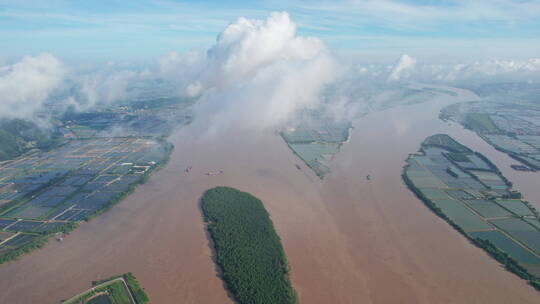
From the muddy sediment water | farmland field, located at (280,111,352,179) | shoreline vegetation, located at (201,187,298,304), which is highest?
shoreline vegetation, located at (201,187,298,304)

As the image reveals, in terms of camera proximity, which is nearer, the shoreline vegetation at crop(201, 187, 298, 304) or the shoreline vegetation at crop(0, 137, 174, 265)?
the shoreline vegetation at crop(201, 187, 298, 304)

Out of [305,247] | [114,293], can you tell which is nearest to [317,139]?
[305,247]

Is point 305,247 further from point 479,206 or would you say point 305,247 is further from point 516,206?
point 516,206

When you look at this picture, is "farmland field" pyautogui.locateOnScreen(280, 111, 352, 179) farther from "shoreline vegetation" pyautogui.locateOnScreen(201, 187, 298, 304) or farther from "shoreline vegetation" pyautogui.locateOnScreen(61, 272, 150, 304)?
"shoreline vegetation" pyautogui.locateOnScreen(61, 272, 150, 304)

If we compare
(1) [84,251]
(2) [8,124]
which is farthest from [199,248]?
(2) [8,124]

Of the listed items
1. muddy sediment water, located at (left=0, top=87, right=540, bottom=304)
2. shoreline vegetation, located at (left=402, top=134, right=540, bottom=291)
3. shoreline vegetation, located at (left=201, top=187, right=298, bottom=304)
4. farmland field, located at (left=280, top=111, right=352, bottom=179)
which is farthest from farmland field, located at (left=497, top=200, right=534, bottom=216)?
shoreline vegetation, located at (left=201, top=187, right=298, bottom=304)

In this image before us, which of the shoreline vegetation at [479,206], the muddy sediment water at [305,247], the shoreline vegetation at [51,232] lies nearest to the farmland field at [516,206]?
the shoreline vegetation at [479,206]
